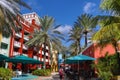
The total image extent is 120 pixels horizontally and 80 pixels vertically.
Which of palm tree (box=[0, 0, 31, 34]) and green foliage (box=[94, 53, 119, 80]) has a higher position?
palm tree (box=[0, 0, 31, 34])

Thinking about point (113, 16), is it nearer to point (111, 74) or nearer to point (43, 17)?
point (111, 74)

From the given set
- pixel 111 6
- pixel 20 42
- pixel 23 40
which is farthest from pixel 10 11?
pixel 23 40

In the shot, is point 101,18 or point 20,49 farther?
point 20,49

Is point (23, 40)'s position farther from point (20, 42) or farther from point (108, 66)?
point (108, 66)

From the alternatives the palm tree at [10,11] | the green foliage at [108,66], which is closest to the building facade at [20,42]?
the palm tree at [10,11]

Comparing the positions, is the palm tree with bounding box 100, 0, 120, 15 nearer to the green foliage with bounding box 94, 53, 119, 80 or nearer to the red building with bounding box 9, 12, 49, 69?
the green foliage with bounding box 94, 53, 119, 80

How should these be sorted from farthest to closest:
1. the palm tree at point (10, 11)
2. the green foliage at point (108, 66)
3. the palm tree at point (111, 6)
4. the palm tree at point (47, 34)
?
1. the palm tree at point (47, 34)
2. the palm tree at point (10, 11)
3. the green foliage at point (108, 66)
4. the palm tree at point (111, 6)

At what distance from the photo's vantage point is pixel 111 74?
61.1ft

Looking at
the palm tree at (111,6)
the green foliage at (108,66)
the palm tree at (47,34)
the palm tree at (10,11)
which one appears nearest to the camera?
the palm tree at (111,6)

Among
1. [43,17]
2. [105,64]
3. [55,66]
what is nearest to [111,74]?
[105,64]

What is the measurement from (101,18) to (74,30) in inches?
1678

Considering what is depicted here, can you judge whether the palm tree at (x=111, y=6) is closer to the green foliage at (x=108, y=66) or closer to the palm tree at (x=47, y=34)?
the green foliage at (x=108, y=66)

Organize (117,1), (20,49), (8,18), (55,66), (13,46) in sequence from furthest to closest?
(55,66)
(20,49)
(13,46)
(8,18)
(117,1)

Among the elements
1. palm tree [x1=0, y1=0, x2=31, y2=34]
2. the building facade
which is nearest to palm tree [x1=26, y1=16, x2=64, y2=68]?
the building facade
